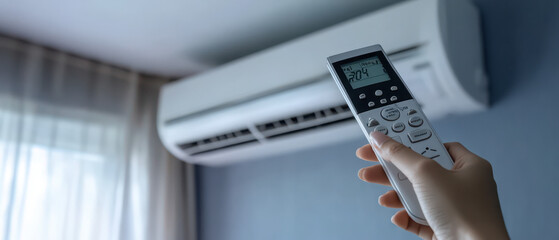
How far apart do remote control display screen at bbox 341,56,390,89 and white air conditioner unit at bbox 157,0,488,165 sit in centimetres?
52

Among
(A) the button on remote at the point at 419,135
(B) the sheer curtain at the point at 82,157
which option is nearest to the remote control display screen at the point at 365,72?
(A) the button on remote at the point at 419,135

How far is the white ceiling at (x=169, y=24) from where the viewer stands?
150cm

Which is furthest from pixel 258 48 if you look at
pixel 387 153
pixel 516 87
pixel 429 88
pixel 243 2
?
pixel 387 153

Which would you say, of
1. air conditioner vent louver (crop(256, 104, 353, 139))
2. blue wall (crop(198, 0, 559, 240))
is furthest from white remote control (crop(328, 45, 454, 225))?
blue wall (crop(198, 0, 559, 240))

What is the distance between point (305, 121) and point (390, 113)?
0.81 metres

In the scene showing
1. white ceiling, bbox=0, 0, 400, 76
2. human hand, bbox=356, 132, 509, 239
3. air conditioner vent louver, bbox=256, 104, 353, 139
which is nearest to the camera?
human hand, bbox=356, 132, 509, 239

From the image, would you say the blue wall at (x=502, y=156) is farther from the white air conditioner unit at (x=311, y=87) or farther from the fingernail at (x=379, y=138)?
the fingernail at (x=379, y=138)

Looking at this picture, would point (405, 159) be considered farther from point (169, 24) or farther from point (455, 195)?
point (169, 24)

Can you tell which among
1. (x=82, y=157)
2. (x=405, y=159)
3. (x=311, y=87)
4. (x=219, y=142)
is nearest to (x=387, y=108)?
(x=405, y=159)

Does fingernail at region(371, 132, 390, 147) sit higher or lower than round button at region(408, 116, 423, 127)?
lower

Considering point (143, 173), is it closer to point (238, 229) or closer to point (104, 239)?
point (104, 239)

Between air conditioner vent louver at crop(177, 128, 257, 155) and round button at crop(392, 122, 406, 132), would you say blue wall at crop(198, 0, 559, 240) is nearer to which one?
air conditioner vent louver at crop(177, 128, 257, 155)

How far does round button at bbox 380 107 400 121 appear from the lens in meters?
0.64

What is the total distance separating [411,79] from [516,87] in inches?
11.7
